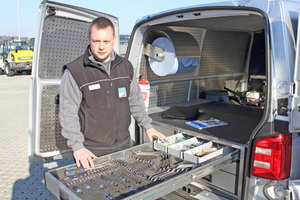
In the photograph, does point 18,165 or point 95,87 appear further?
point 18,165

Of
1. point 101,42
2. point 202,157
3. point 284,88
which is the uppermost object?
point 101,42

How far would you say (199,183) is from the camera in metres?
2.29

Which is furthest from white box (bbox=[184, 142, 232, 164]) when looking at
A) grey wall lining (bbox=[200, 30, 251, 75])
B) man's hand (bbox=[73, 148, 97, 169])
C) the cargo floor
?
grey wall lining (bbox=[200, 30, 251, 75])

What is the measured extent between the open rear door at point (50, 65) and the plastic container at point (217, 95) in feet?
7.69

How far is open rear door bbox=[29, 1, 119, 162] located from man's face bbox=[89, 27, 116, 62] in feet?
2.20

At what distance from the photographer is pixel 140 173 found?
69.0 inches

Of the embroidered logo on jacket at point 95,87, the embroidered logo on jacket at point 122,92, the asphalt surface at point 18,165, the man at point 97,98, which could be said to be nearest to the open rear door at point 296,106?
the man at point 97,98

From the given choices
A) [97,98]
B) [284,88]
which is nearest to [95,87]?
[97,98]

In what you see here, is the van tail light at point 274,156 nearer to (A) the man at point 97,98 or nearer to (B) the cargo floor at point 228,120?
(B) the cargo floor at point 228,120

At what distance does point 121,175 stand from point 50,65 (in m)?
1.31

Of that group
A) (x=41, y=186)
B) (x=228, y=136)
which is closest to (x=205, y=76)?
(x=228, y=136)

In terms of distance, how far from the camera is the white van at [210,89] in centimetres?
165

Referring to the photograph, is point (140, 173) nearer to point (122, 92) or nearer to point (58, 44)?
point (122, 92)

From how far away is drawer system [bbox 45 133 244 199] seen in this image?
4.84 feet
